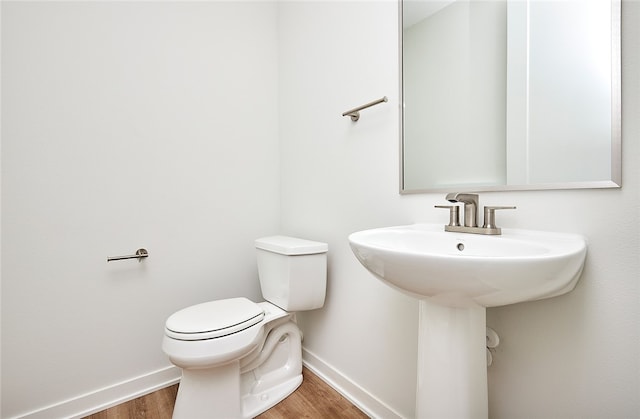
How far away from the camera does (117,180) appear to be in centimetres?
140

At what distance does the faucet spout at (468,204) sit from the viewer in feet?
2.92

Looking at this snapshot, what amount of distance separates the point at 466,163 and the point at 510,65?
1.06 ft

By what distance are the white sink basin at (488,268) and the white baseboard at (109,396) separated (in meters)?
1.35

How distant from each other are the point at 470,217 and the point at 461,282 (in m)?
0.37

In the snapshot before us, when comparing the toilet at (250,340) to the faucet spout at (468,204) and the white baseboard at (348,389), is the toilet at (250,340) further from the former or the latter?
the faucet spout at (468,204)

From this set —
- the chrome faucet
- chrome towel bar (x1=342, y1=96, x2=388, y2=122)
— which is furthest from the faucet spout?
chrome towel bar (x1=342, y1=96, x2=388, y2=122)

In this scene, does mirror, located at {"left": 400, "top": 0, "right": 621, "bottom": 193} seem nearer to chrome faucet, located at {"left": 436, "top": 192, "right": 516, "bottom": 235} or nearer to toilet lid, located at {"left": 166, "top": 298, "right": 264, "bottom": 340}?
chrome faucet, located at {"left": 436, "top": 192, "right": 516, "bottom": 235}

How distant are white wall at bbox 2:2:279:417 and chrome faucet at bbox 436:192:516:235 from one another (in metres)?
1.21

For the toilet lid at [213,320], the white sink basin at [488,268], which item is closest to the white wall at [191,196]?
the white sink basin at [488,268]

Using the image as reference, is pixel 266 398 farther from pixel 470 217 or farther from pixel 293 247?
pixel 470 217

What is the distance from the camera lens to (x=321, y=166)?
1.58 meters

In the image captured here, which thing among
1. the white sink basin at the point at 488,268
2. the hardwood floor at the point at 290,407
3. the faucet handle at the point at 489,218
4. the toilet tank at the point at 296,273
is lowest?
the hardwood floor at the point at 290,407

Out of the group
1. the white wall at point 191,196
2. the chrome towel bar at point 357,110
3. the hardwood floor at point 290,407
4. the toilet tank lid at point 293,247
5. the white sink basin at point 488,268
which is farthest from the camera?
the toilet tank lid at point 293,247

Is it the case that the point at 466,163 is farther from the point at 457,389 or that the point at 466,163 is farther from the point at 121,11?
the point at 121,11
